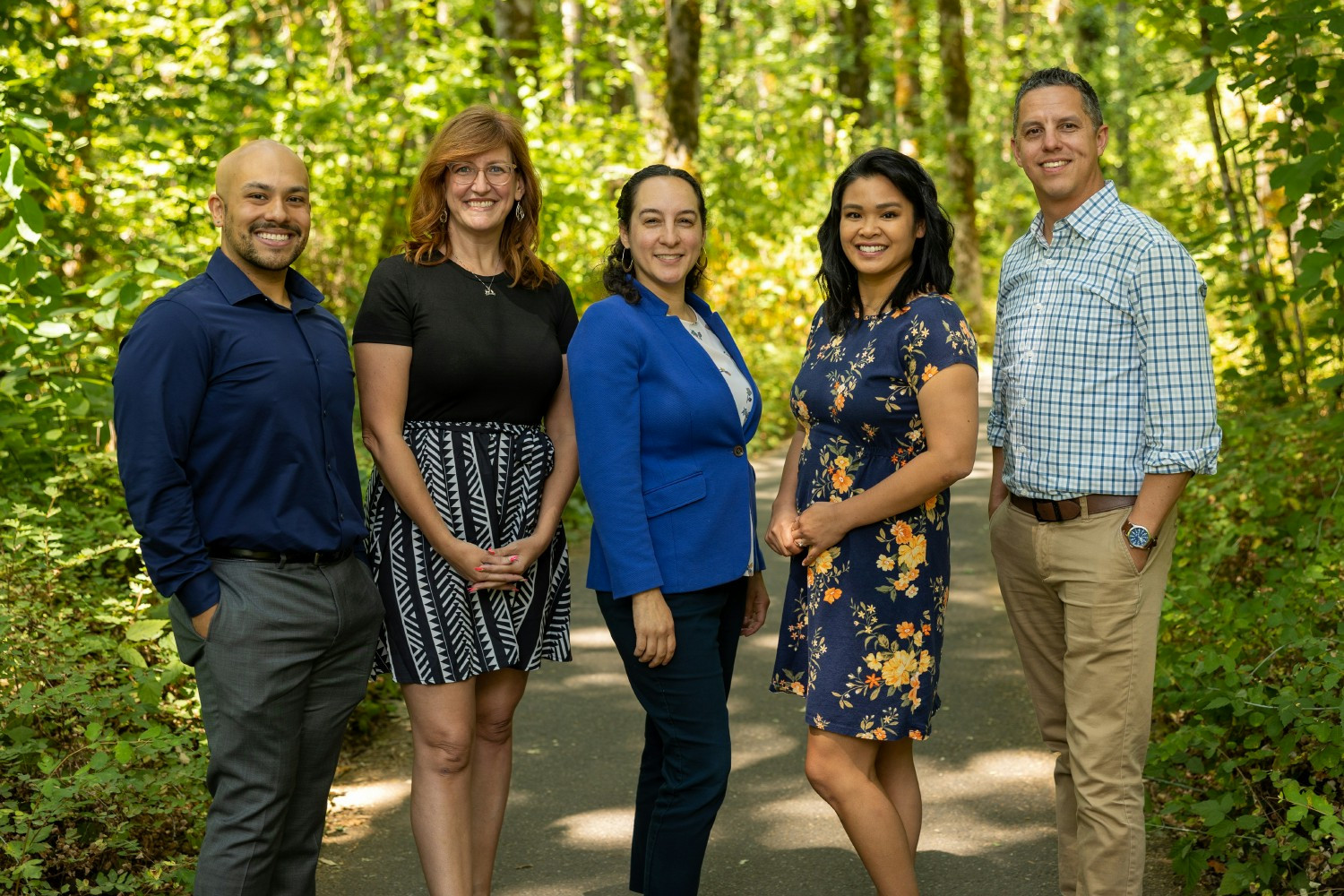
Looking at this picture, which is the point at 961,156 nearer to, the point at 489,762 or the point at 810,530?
the point at 810,530

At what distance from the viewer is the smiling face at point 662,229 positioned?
350cm

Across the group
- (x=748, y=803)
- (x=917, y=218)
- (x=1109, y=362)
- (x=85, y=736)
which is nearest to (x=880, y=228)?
(x=917, y=218)

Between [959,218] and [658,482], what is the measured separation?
18687 mm

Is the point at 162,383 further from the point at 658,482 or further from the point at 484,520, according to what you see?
the point at 658,482

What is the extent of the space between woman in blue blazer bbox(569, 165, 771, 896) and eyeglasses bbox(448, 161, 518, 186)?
0.36 m

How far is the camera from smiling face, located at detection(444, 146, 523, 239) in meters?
3.55

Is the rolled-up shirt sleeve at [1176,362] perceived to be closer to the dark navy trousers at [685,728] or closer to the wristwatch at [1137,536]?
the wristwatch at [1137,536]

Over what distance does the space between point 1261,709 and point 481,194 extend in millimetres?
2868

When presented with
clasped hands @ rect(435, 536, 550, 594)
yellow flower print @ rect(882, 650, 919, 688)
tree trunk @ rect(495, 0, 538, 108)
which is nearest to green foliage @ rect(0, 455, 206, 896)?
clasped hands @ rect(435, 536, 550, 594)

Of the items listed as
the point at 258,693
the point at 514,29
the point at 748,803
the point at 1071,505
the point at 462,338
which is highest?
the point at 514,29

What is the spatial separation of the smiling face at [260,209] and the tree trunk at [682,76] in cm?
1028

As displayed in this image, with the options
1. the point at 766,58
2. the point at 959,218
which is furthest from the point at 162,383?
the point at 959,218

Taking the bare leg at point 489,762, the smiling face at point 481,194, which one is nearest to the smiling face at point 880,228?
the smiling face at point 481,194

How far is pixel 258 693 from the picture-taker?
3039 millimetres
